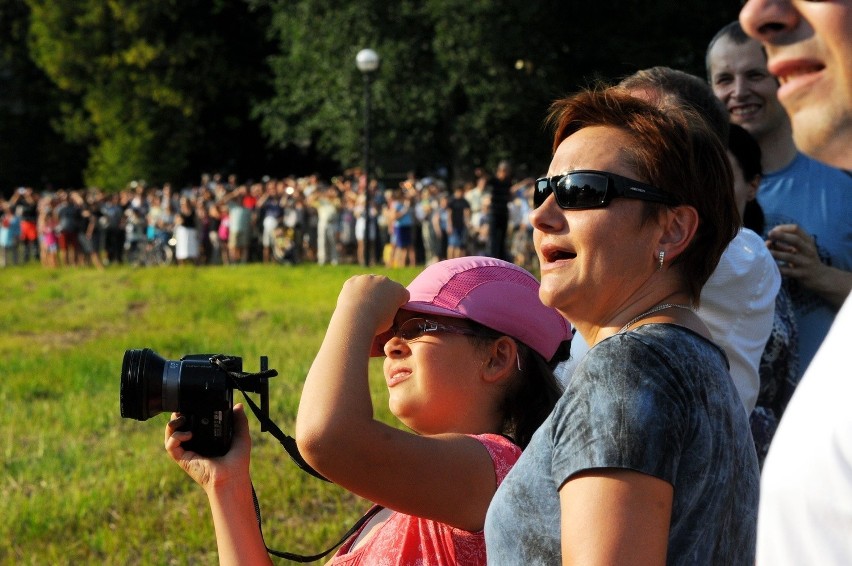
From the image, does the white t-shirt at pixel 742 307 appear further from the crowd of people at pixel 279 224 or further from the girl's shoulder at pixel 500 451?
the crowd of people at pixel 279 224

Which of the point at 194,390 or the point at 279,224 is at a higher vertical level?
the point at 194,390

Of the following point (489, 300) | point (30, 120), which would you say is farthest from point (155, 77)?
point (489, 300)

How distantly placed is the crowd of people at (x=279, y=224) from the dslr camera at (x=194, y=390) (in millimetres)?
21892

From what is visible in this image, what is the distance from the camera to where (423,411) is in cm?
268

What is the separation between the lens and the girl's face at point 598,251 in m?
2.19

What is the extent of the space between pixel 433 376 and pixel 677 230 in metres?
0.72

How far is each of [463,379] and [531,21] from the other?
32.0 m

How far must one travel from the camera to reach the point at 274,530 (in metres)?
6.21

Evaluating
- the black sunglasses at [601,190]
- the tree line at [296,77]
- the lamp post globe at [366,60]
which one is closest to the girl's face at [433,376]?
the black sunglasses at [601,190]

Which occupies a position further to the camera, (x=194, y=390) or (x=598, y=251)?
(x=194, y=390)

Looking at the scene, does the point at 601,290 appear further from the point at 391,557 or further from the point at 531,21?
the point at 531,21

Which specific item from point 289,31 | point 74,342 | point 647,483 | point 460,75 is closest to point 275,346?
point 74,342

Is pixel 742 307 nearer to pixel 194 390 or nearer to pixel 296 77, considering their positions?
pixel 194 390

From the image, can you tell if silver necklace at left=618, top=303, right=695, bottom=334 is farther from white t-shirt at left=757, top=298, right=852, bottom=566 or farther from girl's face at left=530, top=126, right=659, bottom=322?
white t-shirt at left=757, top=298, right=852, bottom=566
